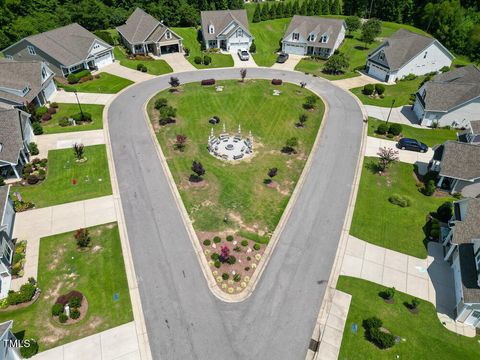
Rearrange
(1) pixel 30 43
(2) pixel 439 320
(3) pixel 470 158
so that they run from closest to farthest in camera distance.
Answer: (2) pixel 439 320, (3) pixel 470 158, (1) pixel 30 43

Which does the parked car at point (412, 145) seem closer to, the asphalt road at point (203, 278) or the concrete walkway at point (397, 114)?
the asphalt road at point (203, 278)

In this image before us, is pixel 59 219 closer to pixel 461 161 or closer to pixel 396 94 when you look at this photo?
pixel 461 161

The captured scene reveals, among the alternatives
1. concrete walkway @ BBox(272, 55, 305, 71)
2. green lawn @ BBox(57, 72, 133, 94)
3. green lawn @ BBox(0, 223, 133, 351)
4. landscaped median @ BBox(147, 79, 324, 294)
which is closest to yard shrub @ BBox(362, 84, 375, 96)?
landscaped median @ BBox(147, 79, 324, 294)

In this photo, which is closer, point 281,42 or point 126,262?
point 126,262

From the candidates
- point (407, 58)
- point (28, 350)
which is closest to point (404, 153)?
point (407, 58)

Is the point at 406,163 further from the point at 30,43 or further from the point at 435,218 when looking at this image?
the point at 30,43

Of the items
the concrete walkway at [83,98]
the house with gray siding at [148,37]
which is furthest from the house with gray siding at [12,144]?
the house with gray siding at [148,37]

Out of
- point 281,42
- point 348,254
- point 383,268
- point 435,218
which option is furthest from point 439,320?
point 281,42
